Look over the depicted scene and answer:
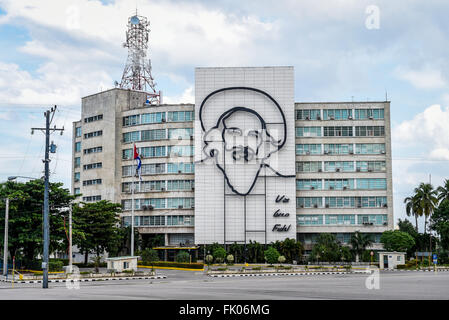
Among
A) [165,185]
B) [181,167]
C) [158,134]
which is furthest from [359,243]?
[158,134]

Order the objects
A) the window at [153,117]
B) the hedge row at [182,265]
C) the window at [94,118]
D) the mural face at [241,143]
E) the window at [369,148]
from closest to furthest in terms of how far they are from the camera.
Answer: the hedge row at [182,265]
the mural face at [241,143]
the window at [369,148]
the window at [153,117]
the window at [94,118]

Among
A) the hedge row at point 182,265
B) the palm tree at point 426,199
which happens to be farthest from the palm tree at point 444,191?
the hedge row at point 182,265

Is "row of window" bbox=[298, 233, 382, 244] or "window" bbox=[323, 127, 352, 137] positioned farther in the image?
"window" bbox=[323, 127, 352, 137]

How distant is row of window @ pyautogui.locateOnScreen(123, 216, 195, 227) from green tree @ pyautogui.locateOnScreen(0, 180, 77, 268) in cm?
3115

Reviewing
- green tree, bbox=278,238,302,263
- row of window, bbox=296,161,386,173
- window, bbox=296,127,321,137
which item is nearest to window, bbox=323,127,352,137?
window, bbox=296,127,321,137

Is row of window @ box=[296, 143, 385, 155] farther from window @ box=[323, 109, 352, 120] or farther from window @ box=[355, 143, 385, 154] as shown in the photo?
window @ box=[323, 109, 352, 120]

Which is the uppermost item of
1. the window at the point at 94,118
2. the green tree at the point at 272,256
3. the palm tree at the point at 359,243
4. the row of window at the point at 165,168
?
the window at the point at 94,118

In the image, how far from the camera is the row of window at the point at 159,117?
97938 mm

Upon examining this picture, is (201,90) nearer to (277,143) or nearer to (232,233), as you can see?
(277,143)

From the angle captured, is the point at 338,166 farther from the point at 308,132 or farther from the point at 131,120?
the point at 131,120

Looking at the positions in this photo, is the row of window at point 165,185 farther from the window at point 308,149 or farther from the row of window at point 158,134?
the window at point 308,149

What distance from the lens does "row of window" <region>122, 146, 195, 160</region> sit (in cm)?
9725

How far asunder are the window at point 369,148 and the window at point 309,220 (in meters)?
13.2

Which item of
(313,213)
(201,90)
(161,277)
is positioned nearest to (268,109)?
(201,90)
